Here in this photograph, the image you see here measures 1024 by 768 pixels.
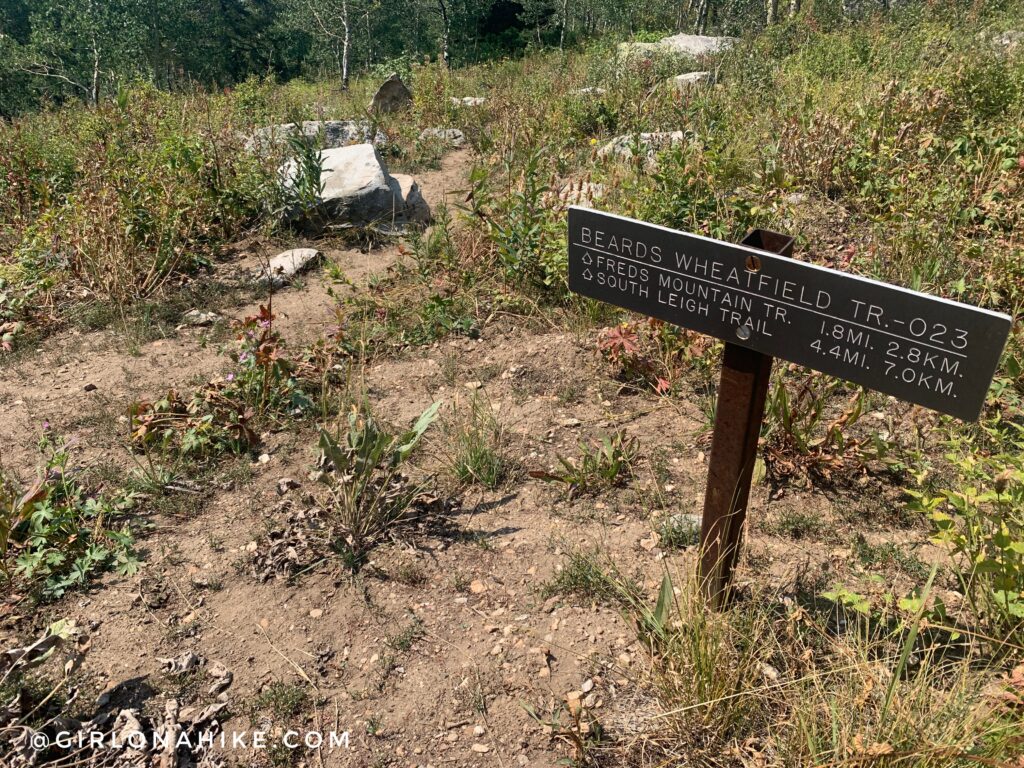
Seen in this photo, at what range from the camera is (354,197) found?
6785mm

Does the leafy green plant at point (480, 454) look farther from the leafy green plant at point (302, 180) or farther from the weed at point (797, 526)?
the leafy green plant at point (302, 180)

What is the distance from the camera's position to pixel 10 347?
196 inches

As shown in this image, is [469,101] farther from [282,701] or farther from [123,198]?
[282,701]

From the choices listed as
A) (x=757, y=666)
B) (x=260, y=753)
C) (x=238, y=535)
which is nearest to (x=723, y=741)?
(x=757, y=666)

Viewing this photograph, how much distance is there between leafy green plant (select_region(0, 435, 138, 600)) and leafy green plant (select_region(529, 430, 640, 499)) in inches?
72.3

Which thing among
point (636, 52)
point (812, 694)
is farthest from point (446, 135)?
point (812, 694)

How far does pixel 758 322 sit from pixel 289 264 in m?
4.85

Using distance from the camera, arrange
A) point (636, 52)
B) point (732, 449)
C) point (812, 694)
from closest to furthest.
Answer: point (812, 694) < point (732, 449) < point (636, 52)

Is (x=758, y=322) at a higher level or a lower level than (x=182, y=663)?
higher

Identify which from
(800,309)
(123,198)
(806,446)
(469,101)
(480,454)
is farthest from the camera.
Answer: (469,101)

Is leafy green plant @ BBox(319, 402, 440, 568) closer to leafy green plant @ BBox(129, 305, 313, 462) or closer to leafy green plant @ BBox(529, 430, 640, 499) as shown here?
leafy green plant @ BBox(529, 430, 640, 499)

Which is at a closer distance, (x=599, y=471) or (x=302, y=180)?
(x=599, y=471)

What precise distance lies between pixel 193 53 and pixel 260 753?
158ft

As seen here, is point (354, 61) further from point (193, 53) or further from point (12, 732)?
point (12, 732)
